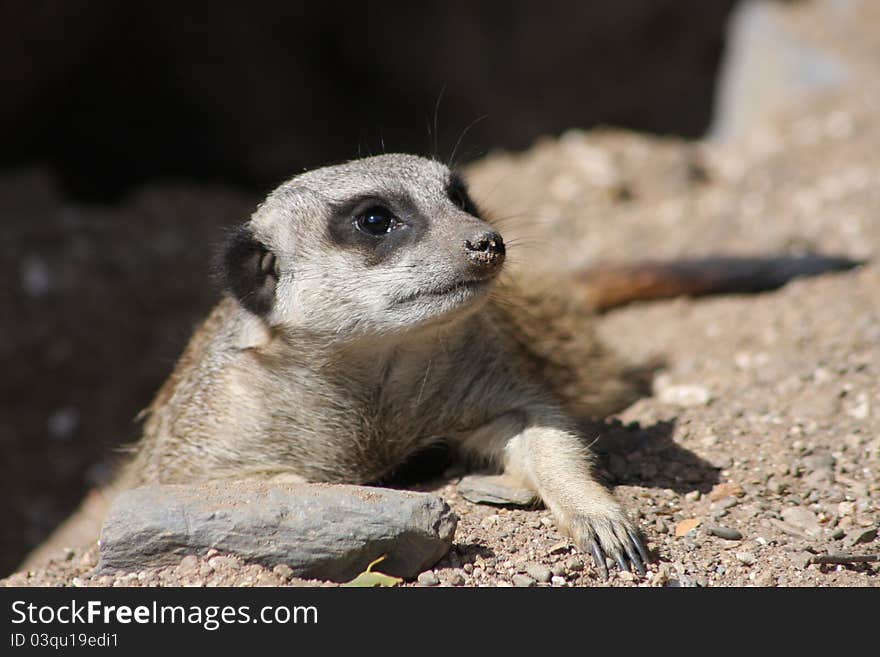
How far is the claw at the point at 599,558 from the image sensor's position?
96.9 inches

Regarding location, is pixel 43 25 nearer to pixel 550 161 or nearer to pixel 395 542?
pixel 550 161

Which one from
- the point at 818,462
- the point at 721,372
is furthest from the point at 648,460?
the point at 721,372

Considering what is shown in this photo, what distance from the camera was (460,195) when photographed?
→ 302cm

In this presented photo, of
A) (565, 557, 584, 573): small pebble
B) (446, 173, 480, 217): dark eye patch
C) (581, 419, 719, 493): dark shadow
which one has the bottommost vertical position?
(565, 557, 584, 573): small pebble

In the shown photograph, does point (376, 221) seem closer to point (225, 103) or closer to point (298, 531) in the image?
point (298, 531)

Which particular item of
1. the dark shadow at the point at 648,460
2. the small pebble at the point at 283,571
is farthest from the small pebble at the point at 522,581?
the dark shadow at the point at 648,460

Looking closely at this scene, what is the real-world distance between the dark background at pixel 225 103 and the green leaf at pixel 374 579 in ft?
11.1

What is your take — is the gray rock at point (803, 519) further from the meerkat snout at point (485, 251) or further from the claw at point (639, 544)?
the meerkat snout at point (485, 251)

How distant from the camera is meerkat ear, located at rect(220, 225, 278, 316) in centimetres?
292

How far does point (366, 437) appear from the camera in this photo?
9.80 ft

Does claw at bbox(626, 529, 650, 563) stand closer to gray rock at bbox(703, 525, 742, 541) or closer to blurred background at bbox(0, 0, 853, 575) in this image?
gray rock at bbox(703, 525, 742, 541)

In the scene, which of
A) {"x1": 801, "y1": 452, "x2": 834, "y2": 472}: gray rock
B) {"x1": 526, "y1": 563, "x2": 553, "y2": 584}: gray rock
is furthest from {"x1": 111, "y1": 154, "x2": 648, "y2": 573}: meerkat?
{"x1": 801, "y1": 452, "x2": 834, "y2": 472}: gray rock

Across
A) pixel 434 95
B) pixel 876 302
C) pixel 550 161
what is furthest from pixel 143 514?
pixel 434 95

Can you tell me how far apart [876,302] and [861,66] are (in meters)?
3.24
